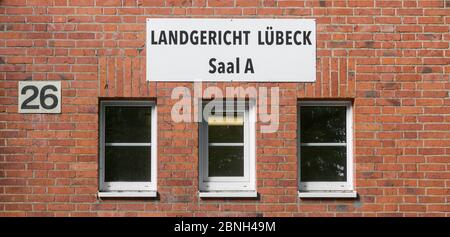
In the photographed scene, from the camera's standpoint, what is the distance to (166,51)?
848 centimetres

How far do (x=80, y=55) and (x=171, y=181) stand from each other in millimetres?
1593

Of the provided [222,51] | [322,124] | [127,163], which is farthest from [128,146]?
[322,124]

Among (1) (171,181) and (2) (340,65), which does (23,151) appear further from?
(2) (340,65)

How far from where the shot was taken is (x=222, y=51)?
8.48m

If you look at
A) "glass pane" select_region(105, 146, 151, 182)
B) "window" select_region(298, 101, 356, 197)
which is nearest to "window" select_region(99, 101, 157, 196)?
"glass pane" select_region(105, 146, 151, 182)

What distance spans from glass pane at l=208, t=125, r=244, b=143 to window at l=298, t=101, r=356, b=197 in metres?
0.63

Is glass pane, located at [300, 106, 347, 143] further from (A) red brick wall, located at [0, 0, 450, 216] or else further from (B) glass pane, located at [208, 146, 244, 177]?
(B) glass pane, located at [208, 146, 244, 177]

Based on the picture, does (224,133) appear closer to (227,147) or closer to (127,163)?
(227,147)

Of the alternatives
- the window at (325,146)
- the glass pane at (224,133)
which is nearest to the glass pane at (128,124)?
the glass pane at (224,133)

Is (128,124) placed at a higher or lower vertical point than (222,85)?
lower

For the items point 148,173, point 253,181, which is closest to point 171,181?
point 148,173

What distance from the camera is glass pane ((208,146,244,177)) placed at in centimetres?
862

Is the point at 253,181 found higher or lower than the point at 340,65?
lower

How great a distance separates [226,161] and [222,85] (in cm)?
80
